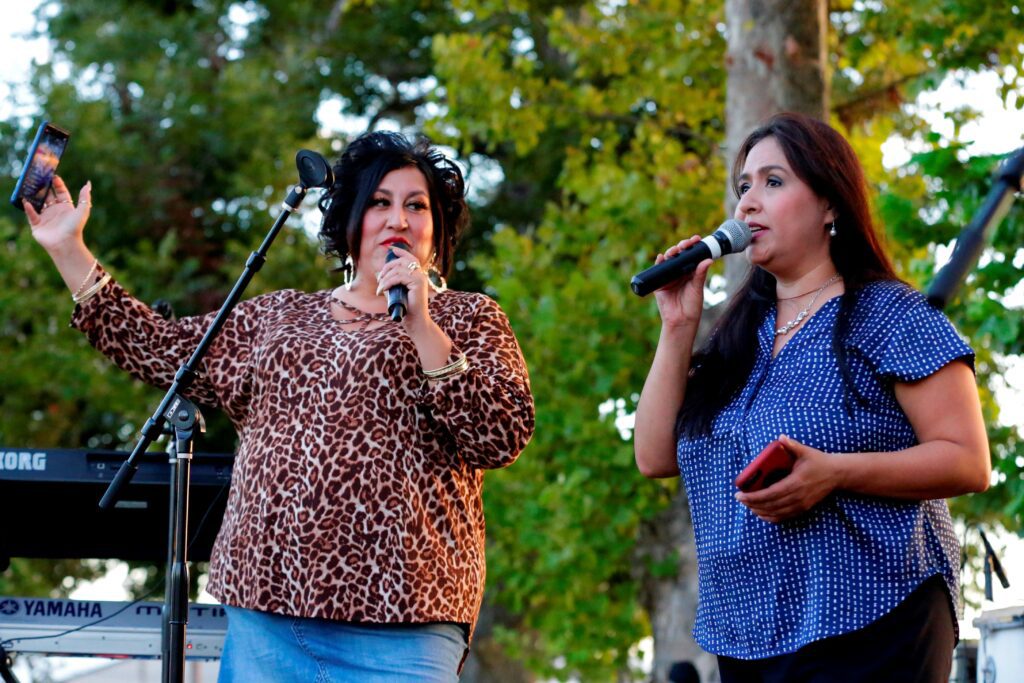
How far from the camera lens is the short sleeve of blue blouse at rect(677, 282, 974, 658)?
2461 millimetres

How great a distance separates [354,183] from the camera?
343 cm

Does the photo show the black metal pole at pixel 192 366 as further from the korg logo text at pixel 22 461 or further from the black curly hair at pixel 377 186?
the korg logo text at pixel 22 461

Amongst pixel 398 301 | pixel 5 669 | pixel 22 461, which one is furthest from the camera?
pixel 5 669

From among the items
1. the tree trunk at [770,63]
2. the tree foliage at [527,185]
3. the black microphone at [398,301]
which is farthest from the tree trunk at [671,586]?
the black microphone at [398,301]

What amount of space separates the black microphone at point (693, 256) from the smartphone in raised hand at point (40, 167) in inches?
61.0

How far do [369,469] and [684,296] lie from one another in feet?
2.57

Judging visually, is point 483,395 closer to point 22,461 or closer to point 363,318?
point 363,318

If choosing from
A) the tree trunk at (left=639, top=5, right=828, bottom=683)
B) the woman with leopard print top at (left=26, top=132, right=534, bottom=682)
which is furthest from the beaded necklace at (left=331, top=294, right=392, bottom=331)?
the tree trunk at (left=639, top=5, right=828, bottom=683)

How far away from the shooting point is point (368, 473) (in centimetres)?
297

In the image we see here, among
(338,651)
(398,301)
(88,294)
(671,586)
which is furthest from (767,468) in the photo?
(671,586)

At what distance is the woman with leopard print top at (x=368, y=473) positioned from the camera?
2.93 metres

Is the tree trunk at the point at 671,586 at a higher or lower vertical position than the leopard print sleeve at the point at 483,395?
lower

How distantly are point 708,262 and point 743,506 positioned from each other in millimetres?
532

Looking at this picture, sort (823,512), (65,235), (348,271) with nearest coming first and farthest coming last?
(823,512), (65,235), (348,271)
